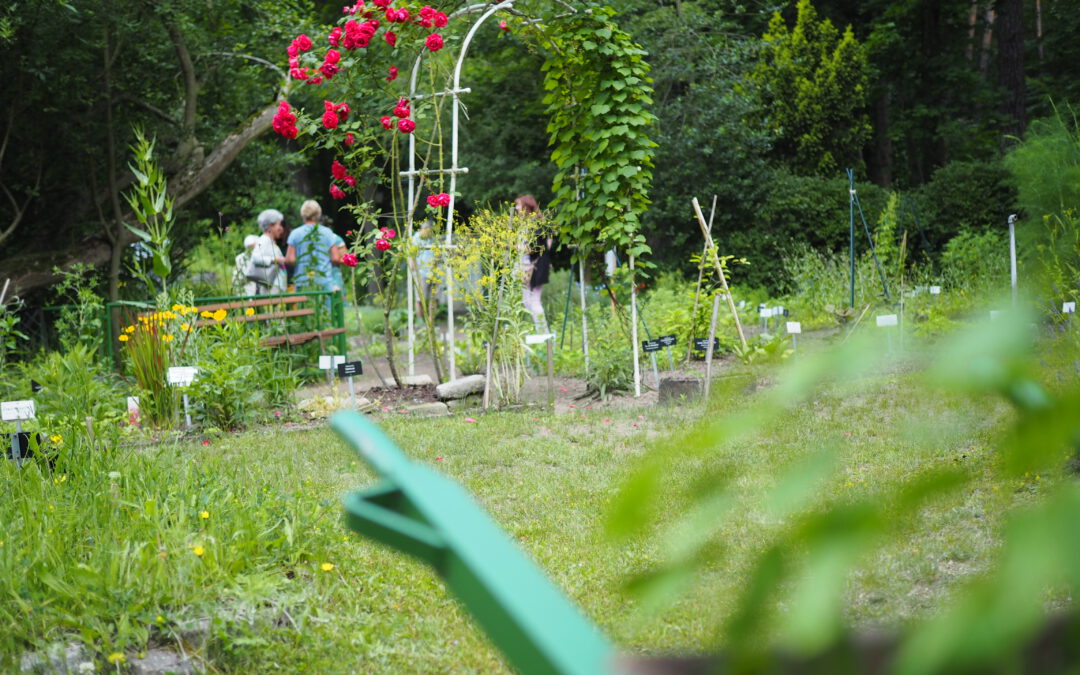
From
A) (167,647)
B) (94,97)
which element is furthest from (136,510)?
(94,97)

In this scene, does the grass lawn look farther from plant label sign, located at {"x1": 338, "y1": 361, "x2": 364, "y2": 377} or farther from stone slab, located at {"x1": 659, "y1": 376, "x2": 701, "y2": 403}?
stone slab, located at {"x1": 659, "y1": 376, "x2": 701, "y2": 403}

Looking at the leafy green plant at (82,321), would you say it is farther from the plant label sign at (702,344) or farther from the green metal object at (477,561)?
the green metal object at (477,561)

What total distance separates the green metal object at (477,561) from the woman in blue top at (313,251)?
8104mm

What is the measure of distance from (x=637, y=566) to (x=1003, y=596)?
9.89 ft

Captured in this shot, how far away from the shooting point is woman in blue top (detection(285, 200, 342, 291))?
8.52 meters

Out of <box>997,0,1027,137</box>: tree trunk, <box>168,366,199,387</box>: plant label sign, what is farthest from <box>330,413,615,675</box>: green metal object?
<box>997,0,1027,137</box>: tree trunk

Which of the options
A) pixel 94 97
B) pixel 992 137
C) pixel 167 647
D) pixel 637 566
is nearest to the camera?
pixel 167 647

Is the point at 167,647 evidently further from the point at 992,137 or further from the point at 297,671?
the point at 992,137

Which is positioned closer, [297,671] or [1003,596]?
[1003,596]

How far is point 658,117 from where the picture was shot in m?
12.7

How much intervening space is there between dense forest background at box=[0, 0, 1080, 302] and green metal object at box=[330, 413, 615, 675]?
27.8ft

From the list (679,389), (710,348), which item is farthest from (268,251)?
(710,348)

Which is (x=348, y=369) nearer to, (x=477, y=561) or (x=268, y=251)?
(x=268, y=251)

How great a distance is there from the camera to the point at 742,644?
0.34 m
